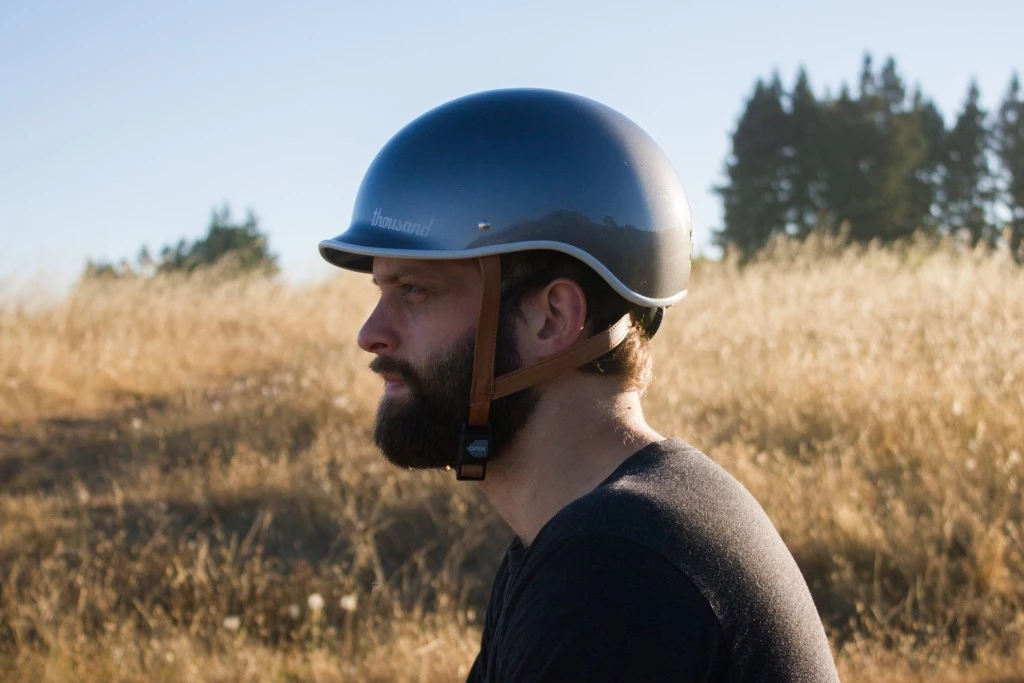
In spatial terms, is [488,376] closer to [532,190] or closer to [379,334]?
[379,334]

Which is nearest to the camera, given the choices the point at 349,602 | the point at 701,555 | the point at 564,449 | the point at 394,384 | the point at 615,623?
the point at 615,623

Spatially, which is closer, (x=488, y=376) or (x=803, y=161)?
(x=488, y=376)

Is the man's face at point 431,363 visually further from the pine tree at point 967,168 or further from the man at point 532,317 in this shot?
the pine tree at point 967,168

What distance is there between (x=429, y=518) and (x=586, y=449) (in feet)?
15.3

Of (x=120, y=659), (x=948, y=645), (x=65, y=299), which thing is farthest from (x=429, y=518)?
(x=65, y=299)

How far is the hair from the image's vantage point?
2328 millimetres

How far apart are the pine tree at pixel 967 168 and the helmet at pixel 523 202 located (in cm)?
3892

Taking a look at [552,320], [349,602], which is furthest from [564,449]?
[349,602]

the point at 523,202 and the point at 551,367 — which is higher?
the point at 523,202

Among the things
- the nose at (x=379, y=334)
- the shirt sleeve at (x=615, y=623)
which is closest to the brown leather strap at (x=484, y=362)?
the nose at (x=379, y=334)

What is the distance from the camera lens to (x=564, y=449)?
220 centimetres

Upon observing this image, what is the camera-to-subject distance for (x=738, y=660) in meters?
1.67

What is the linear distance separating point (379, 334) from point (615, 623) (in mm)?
1039

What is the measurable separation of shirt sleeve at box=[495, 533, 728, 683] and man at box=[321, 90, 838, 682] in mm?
114
